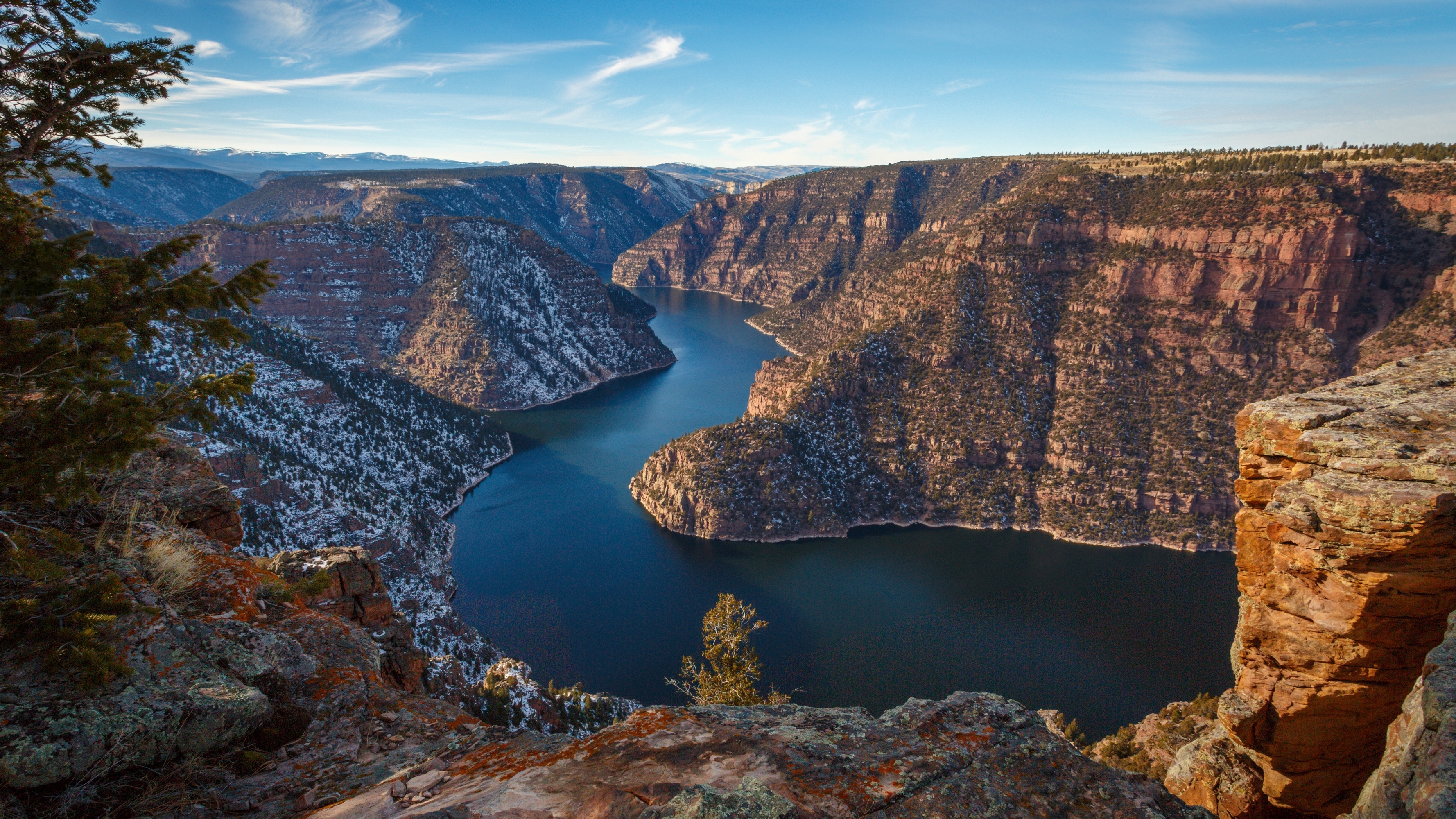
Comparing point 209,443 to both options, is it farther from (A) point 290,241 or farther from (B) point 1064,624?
(A) point 290,241

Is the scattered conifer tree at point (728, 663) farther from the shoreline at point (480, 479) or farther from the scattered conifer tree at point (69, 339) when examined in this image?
the shoreline at point (480, 479)

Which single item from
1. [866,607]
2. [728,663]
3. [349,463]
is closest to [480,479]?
[349,463]

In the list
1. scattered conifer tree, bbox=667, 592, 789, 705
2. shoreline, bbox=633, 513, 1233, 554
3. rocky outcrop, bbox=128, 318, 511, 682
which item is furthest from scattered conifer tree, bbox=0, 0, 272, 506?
shoreline, bbox=633, 513, 1233, 554

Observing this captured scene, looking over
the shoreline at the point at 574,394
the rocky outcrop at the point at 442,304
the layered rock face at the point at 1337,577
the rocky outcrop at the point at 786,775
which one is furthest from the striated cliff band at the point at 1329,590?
the rocky outcrop at the point at 442,304

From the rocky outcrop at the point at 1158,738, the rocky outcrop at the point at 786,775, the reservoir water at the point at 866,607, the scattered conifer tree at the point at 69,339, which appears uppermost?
the scattered conifer tree at the point at 69,339

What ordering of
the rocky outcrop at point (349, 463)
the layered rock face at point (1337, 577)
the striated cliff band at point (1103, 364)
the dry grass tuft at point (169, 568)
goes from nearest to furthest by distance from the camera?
the dry grass tuft at point (169, 568), the layered rock face at point (1337, 577), the rocky outcrop at point (349, 463), the striated cliff band at point (1103, 364)

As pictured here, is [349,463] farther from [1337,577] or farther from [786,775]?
[1337,577]
